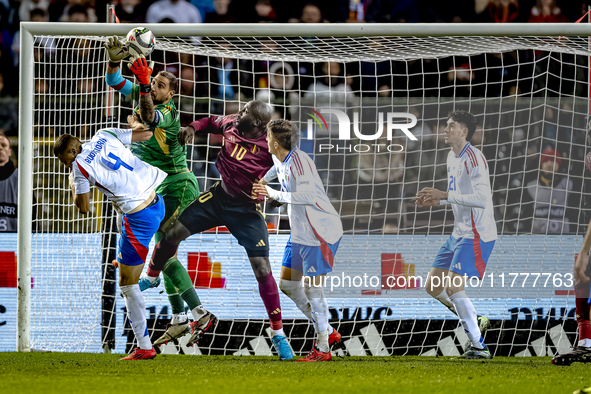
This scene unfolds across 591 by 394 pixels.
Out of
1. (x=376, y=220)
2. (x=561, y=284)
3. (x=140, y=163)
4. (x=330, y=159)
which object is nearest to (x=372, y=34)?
(x=330, y=159)

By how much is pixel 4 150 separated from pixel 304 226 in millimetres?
Answer: 2913

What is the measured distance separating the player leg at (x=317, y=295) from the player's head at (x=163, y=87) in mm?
1449

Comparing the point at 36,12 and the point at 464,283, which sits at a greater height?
the point at 36,12

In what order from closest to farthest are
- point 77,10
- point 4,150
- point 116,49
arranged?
point 116,49
point 4,150
point 77,10

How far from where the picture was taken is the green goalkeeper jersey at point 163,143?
13.9 feet

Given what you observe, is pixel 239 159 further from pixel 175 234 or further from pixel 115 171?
pixel 115 171

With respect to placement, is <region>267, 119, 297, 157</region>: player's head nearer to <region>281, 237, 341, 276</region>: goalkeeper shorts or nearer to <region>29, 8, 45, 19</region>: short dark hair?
<region>281, 237, 341, 276</region>: goalkeeper shorts

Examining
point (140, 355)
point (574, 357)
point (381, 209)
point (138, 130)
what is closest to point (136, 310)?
point (140, 355)

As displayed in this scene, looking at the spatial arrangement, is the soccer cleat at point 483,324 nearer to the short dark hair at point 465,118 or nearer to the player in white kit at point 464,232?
the player in white kit at point 464,232

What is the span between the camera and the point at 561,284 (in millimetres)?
4402

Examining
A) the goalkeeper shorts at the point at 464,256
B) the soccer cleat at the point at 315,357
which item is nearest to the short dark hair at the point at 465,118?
the goalkeeper shorts at the point at 464,256

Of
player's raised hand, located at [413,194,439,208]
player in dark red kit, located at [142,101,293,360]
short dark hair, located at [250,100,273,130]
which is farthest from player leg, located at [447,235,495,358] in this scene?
short dark hair, located at [250,100,273,130]

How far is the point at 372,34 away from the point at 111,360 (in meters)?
2.85

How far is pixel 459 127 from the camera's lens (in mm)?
4336
